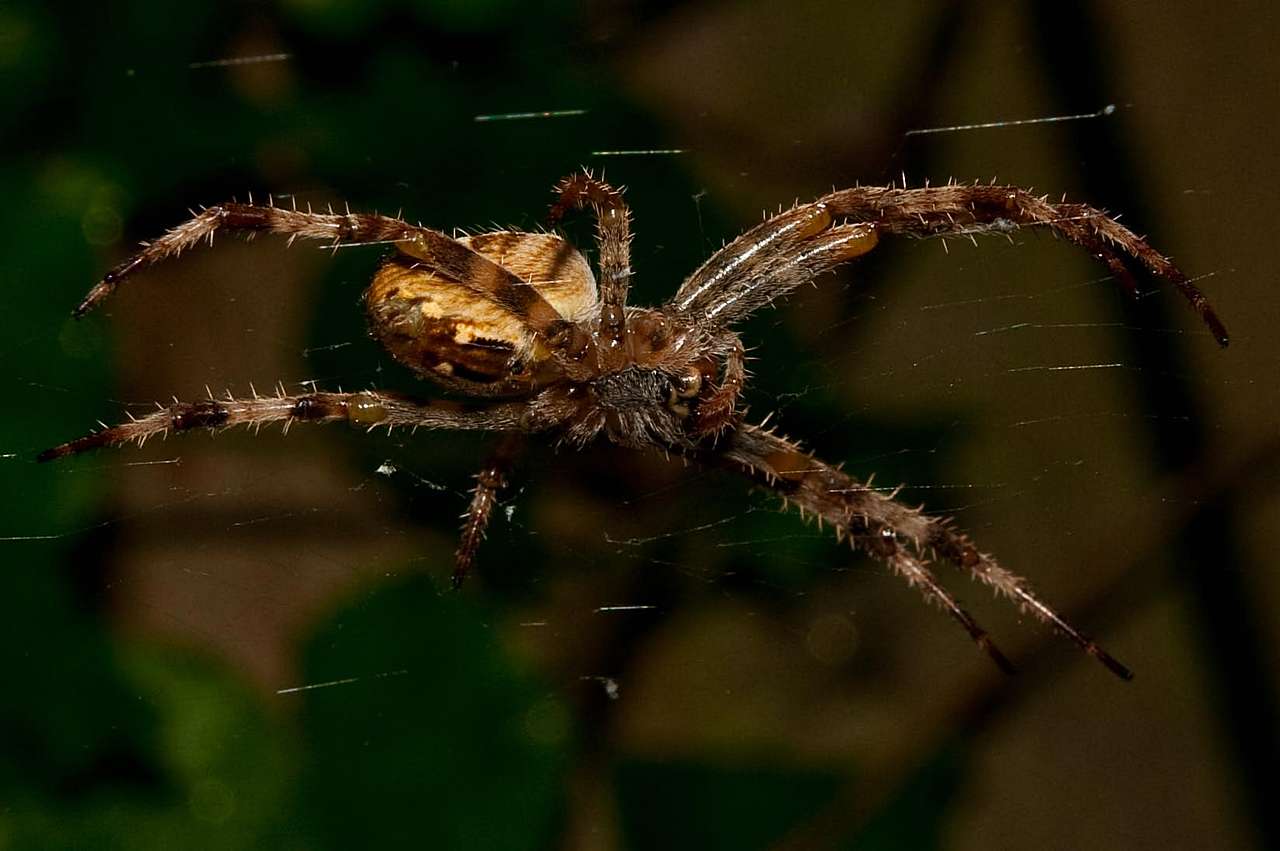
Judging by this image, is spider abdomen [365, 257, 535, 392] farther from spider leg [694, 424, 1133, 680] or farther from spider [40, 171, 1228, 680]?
spider leg [694, 424, 1133, 680]

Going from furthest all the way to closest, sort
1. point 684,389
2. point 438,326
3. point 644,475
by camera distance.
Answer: point 644,475, point 684,389, point 438,326

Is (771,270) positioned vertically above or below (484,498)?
above

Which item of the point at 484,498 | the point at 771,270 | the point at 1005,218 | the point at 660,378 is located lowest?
the point at 484,498

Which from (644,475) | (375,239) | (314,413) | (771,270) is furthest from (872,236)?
(644,475)

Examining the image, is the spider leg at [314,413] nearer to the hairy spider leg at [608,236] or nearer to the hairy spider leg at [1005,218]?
the hairy spider leg at [608,236]

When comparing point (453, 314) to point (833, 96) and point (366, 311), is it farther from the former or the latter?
point (833, 96)

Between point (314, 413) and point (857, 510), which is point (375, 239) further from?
point (857, 510)

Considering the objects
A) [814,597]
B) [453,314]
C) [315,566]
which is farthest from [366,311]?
[814,597]
